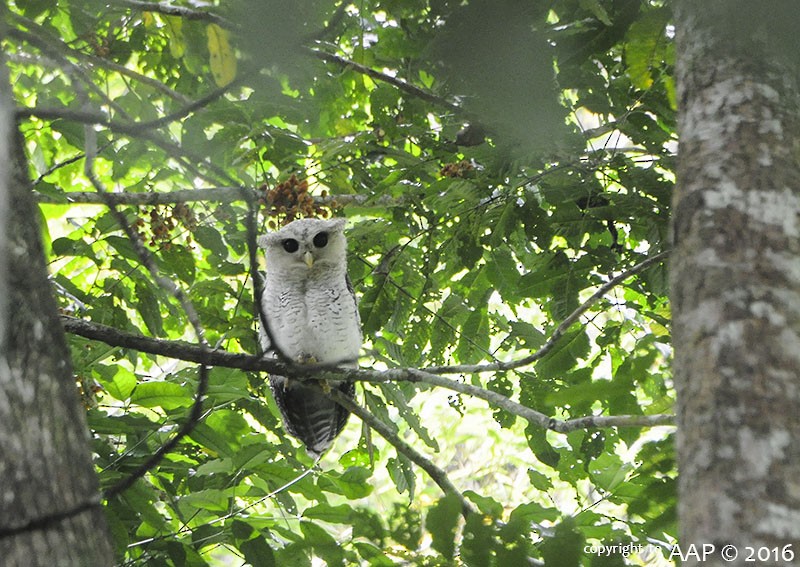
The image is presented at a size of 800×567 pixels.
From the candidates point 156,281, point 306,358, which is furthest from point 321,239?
point 156,281

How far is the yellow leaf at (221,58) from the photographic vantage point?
2.57m

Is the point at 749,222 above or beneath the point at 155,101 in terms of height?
beneath

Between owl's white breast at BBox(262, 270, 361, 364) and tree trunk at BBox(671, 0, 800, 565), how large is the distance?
2850mm

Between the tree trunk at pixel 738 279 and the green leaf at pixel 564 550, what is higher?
the tree trunk at pixel 738 279

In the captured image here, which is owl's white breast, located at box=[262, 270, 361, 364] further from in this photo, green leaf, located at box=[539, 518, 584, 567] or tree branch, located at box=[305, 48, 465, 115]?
green leaf, located at box=[539, 518, 584, 567]

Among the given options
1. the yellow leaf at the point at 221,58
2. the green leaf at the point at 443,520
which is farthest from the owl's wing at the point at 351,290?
the green leaf at the point at 443,520

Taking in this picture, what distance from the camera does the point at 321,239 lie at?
4566mm

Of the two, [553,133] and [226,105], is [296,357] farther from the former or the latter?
[553,133]

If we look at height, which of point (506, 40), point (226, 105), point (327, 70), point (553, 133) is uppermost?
point (327, 70)

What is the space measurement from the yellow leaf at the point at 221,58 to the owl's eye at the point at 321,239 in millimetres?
1943

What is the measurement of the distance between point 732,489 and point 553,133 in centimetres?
80

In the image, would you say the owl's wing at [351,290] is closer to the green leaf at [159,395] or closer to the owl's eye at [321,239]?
the owl's eye at [321,239]

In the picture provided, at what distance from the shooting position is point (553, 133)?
1709mm

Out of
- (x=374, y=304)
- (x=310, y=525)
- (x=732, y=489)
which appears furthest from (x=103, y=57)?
(x=732, y=489)
